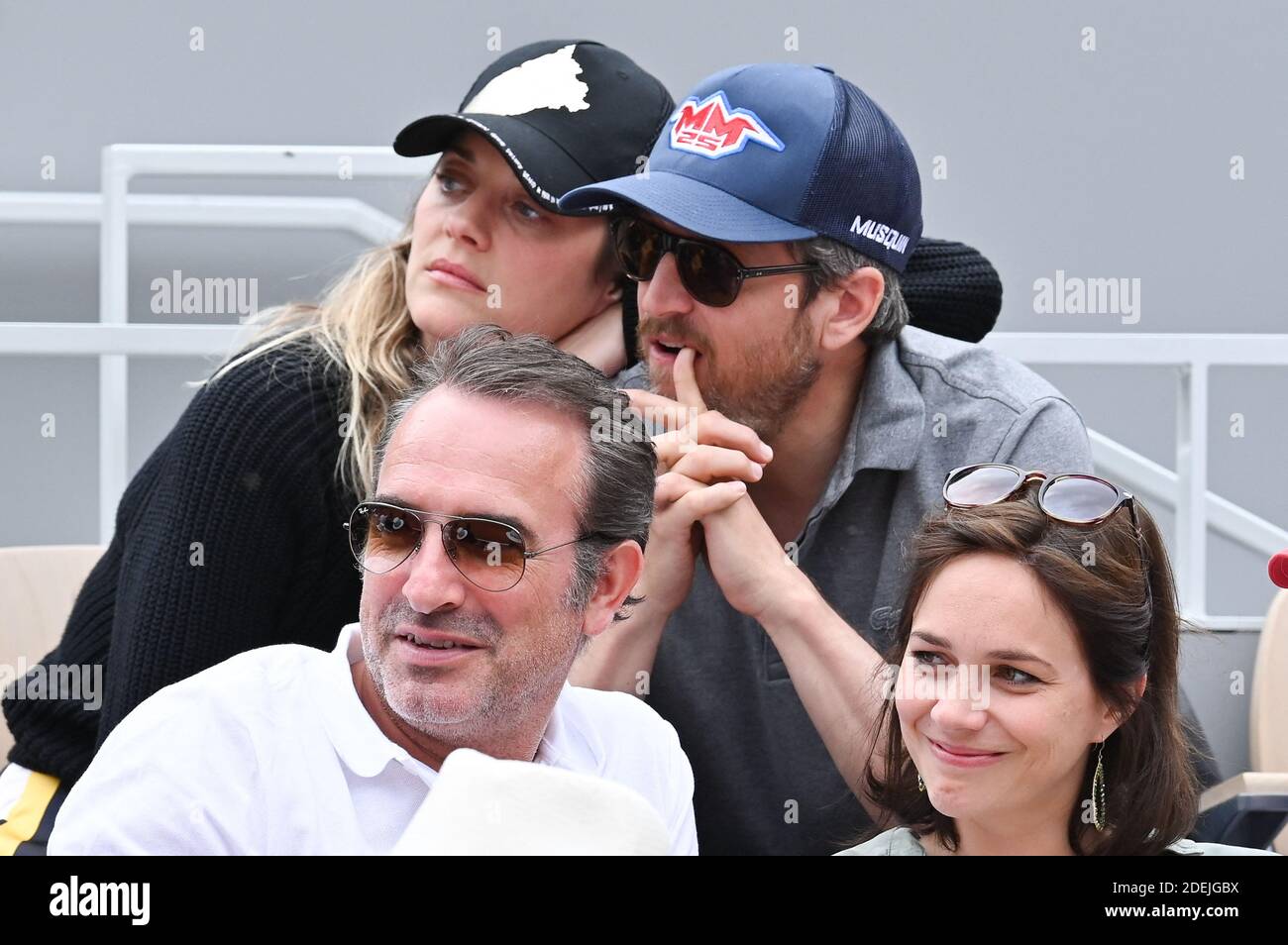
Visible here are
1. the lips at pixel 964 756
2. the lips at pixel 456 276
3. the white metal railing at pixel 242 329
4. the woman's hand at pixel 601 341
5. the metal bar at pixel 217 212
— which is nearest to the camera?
the lips at pixel 964 756

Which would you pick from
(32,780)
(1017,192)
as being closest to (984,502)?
(32,780)

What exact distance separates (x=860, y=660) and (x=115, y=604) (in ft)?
3.34

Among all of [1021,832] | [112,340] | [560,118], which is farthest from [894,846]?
[112,340]

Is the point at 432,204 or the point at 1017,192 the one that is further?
the point at 1017,192

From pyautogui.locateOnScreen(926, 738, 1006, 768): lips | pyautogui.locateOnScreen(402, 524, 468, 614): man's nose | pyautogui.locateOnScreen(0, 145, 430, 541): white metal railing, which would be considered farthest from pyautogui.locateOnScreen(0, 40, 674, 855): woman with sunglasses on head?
pyautogui.locateOnScreen(0, 145, 430, 541): white metal railing

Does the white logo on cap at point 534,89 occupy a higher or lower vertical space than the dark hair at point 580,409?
higher

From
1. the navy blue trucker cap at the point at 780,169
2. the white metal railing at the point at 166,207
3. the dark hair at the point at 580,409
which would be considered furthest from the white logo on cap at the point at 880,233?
the white metal railing at the point at 166,207

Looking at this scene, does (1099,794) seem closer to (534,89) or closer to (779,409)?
(779,409)

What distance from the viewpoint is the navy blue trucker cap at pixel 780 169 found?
233 cm

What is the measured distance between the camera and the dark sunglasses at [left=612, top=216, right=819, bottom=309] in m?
2.34

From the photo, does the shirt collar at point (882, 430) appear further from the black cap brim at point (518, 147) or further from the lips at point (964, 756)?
the lips at point (964, 756)

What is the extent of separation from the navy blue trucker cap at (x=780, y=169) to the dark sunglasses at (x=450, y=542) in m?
0.84
